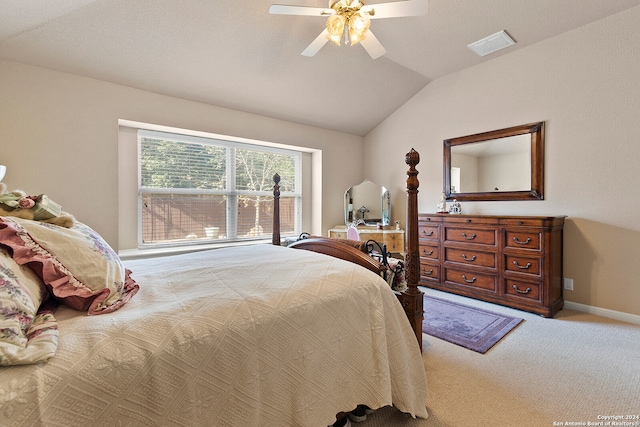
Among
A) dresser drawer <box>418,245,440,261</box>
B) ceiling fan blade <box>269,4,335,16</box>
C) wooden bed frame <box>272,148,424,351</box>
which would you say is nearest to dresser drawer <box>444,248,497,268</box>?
dresser drawer <box>418,245,440,261</box>

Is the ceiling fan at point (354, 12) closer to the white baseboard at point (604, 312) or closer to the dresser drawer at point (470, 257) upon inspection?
the dresser drawer at point (470, 257)

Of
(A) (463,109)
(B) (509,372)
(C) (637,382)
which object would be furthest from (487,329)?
(A) (463,109)

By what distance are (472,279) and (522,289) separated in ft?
1.61

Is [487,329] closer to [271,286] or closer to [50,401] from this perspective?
[271,286]

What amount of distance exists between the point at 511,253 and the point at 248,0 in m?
3.48

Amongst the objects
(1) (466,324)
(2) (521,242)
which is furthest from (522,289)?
(1) (466,324)

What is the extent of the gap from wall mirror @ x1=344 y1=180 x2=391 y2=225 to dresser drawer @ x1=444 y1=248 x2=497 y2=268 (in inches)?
56.0

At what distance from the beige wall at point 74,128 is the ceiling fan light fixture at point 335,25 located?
192cm

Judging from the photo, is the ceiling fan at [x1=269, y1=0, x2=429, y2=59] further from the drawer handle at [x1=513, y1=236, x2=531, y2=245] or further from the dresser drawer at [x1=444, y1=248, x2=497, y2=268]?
the dresser drawer at [x1=444, y1=248, x2=497, y2=268]

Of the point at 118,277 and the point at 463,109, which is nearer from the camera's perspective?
the point at 118,277

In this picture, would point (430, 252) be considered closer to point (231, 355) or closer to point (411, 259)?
point (411, 259)

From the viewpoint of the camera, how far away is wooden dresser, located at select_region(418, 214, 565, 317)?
2883mm

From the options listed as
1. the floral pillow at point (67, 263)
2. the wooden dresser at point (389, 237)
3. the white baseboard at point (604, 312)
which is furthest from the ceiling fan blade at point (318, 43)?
the white baseboard at point (604, 312)

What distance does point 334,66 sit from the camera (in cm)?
337
